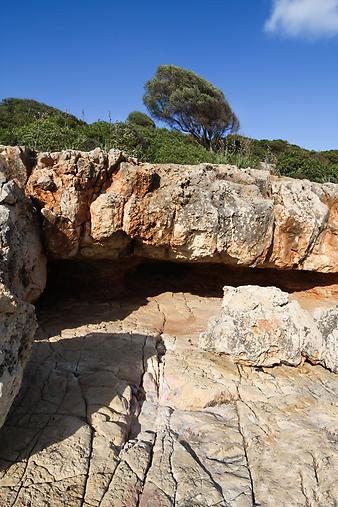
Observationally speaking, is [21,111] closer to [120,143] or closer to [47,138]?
[120,143]

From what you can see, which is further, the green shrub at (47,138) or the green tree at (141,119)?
the green tree at (141,119)

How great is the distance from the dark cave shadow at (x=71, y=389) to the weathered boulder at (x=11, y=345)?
2.22 ft

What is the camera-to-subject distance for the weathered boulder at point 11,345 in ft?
11.5

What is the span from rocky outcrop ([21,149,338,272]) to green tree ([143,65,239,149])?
56.4 ft

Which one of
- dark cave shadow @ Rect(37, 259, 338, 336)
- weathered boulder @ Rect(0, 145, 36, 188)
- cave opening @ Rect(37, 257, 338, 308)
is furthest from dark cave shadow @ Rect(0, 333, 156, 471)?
weathered boulder @ Rect(0, 145, 36, 188)

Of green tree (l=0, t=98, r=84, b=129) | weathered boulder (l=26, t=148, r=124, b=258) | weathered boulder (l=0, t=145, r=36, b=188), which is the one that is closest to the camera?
weathered boulder (l=0, t=145, r=36, b=188)

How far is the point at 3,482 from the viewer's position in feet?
11.5

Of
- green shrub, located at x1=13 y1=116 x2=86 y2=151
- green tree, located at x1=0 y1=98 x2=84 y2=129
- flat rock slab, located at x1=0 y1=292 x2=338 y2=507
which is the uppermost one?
green tree, located at x1=0 y1=98 x2=84 y2=129

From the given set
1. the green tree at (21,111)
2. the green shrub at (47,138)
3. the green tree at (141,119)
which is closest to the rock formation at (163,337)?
the green shrub at (47,138)

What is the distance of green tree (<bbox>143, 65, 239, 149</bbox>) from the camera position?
82.5 ft

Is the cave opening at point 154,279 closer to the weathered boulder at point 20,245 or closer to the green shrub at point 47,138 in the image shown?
the weathered boulder at point 20,245

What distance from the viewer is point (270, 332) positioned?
20.1 feet

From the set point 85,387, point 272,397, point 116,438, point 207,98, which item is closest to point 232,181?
point 272,397

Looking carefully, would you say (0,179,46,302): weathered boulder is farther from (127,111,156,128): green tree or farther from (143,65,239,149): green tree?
(127,111,156,128): green tree
